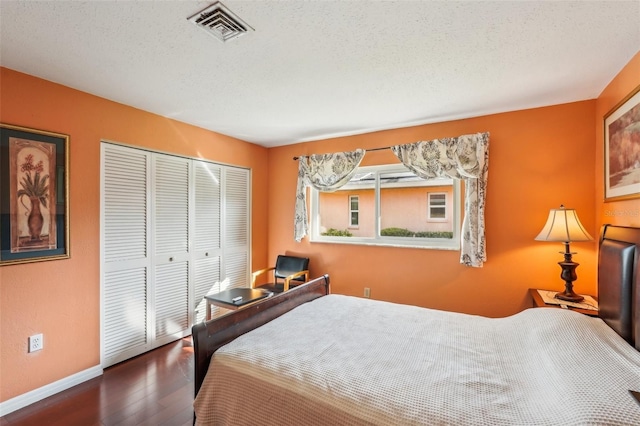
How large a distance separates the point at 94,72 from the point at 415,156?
2.88 metres

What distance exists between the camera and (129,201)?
9.02 feet

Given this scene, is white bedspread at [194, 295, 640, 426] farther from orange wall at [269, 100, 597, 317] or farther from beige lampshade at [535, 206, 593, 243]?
orange wall at [269, 100, 597, 317]

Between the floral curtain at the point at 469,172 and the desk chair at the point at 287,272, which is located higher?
the floral curtain at the point at 469,172

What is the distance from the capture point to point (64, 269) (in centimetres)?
232

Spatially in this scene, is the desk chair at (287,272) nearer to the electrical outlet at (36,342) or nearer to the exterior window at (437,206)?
the exterior window at (437,206)

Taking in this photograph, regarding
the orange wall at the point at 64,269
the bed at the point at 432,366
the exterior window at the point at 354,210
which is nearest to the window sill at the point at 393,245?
the exterior window at the point at 354,210

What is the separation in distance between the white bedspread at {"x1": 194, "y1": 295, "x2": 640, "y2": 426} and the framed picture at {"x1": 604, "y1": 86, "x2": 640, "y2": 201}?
3.05 feet

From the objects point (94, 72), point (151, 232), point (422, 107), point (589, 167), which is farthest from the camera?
point (151, 232)

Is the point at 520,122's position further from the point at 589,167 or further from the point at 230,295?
the point at 230,295

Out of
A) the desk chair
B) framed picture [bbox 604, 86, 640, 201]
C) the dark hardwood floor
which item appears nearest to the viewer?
framed picture [bbox 604, 86, 640, 201]

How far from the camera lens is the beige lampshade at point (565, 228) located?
220 cm

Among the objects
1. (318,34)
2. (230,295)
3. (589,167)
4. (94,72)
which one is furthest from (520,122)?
(94,72)

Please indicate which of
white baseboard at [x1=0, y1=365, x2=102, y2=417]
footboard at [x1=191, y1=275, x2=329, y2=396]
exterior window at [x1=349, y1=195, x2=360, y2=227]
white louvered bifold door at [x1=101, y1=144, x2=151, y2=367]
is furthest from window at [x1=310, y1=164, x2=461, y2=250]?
white baseboard at [x1=0, y1=365, x2=102, y2=417]

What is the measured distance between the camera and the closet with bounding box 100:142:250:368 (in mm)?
2617
